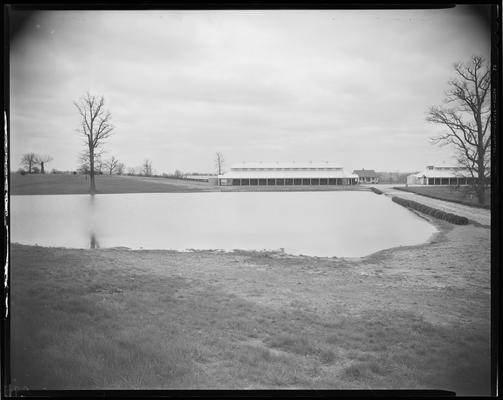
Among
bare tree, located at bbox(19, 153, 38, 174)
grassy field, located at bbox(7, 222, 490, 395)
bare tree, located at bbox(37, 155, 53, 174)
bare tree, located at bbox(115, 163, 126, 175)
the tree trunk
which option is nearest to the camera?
grassy field, located at bbox(7, 222, 490, 395)

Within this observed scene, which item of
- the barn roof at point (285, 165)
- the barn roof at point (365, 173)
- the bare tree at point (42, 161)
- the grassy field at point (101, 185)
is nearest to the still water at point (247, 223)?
the grassy field at point (101, 185)

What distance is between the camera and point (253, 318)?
3102 millimetres

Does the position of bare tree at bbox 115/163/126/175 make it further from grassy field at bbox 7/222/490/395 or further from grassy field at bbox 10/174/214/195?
grassy field at bbox 7/222/490/395

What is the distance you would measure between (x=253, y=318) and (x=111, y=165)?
6.88ft

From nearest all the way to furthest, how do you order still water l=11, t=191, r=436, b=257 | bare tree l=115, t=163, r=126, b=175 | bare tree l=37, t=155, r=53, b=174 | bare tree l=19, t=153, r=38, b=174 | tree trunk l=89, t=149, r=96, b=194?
1. bare tree l=19, t=153, r=38, b=174
2. bare tree l=37, t=155, r=53, b=174
3. tree trunk l=89, t=149, r=96, b=194
4. bare tree l=115, t=163, r=126, b=175
5. still water l=11, t=191, r=436, b=257

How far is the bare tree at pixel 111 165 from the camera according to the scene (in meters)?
3.47

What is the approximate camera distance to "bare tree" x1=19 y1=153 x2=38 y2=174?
2992mm

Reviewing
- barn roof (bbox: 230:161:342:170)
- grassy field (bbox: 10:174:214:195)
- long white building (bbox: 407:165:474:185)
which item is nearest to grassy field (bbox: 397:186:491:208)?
long white building (bbox: 407:165:474:185)

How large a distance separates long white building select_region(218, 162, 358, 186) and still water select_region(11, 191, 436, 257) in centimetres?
14

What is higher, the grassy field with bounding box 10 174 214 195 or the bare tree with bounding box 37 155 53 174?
the bare tree with bounding box 37 155 53 174

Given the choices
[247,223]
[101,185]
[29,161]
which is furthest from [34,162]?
[247,223]

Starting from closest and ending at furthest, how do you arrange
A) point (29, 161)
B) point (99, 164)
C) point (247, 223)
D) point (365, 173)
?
point (29, 161) < point (99, 164) < point (365, 173) < point (247, 223)

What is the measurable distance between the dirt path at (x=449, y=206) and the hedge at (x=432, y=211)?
4 cm

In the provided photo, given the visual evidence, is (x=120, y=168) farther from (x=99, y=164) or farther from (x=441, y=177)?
(x=441, y=177)
